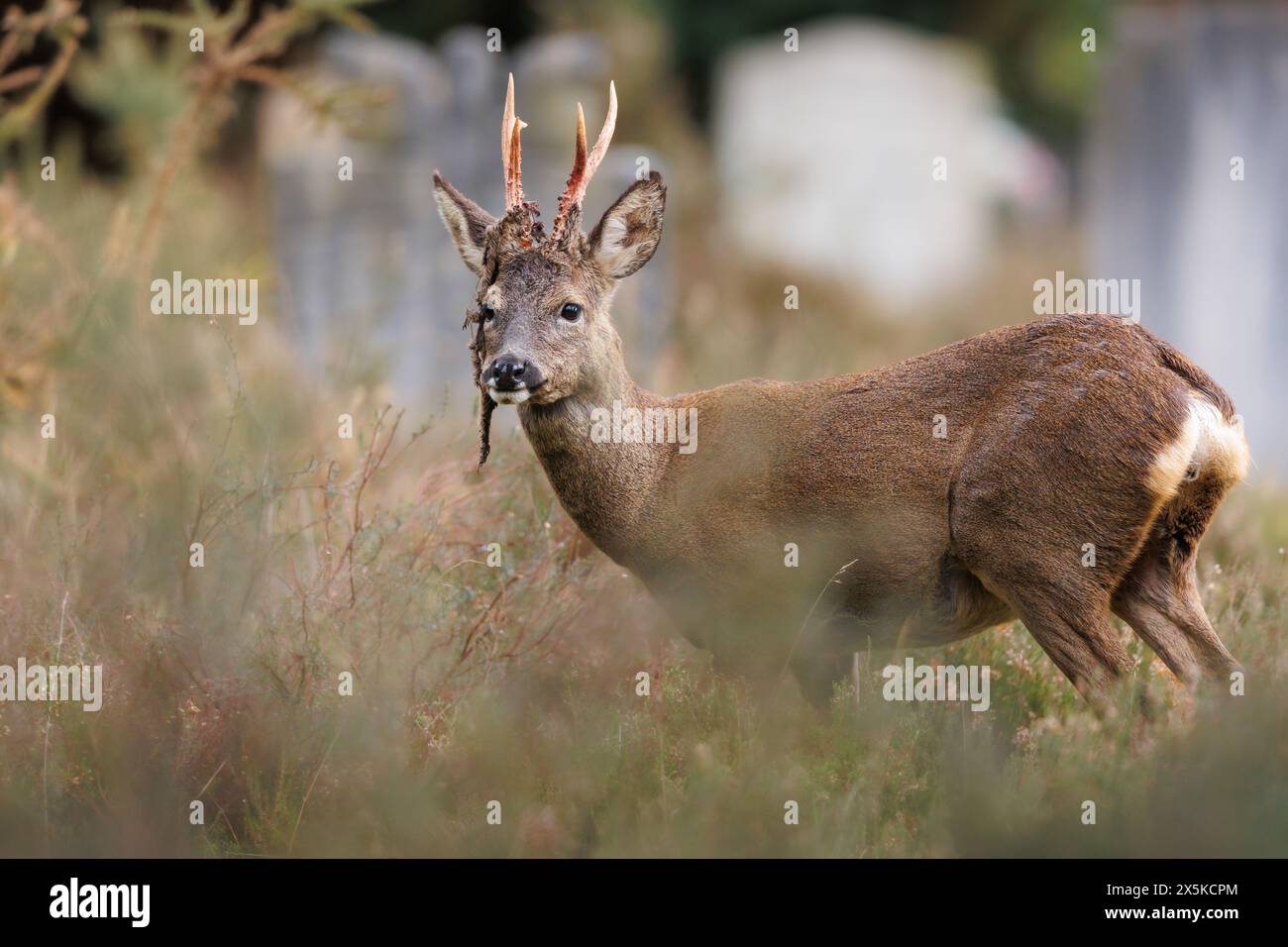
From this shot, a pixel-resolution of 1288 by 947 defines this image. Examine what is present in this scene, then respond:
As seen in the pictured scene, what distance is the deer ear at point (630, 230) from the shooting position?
5.37 m

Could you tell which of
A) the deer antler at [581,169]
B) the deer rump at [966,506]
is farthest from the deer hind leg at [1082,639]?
the deer antler at [581,169]

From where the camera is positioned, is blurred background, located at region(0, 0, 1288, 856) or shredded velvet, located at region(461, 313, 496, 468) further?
shredded velvet, located at region(461, 313, 496, 468)

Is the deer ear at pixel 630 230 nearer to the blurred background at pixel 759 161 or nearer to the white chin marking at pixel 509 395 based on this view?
the white chin marking at pixel 509 395

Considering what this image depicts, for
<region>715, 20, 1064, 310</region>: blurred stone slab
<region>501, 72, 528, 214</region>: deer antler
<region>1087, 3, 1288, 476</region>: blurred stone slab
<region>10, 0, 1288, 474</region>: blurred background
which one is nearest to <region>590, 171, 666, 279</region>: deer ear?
<region>501, 72, 528, 214</region>: deer antler

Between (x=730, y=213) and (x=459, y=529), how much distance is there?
1162cm

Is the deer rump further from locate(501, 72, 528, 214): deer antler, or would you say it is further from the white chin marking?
locate(501, 72, 528, 214): deer antler

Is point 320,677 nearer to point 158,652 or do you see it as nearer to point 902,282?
point 158,652

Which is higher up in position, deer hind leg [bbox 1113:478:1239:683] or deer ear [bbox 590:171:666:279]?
deer ear [bbox 590:171:666:279]

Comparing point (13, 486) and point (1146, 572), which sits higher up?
point (13, 486)

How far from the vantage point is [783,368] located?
360 inches

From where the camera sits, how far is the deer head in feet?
16.6
